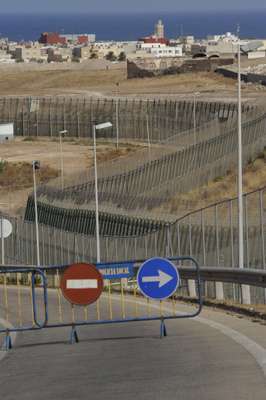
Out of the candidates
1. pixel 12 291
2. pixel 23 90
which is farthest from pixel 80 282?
pixel 23 90

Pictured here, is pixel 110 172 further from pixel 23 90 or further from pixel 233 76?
pixel 23 90

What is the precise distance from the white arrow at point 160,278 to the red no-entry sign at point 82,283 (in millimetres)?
555

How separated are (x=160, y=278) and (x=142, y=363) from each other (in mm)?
2310

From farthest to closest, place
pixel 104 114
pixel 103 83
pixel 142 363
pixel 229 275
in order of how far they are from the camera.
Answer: pixel 103 83 → pixel 104 114 → pixel 229 275 → pixel 142 363

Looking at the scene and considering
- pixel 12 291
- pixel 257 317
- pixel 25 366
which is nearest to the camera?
pixel 25 366

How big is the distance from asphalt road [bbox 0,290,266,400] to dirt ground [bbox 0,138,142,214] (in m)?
37.0

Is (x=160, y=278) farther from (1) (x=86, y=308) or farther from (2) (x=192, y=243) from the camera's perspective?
(2) (x=192, y=243)

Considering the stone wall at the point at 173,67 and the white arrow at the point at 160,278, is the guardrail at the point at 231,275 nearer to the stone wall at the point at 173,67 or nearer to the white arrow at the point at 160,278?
the white arrow at the point at 160,278

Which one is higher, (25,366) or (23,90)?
(25,366)

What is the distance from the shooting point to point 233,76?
122500 mm

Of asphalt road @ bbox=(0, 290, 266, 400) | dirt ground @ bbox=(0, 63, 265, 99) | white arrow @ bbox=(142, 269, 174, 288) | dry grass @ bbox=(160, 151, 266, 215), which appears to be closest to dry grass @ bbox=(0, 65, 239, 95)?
dirt ground @ bbox=(0, 63, 265, 99)

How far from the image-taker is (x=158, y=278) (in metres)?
15.8

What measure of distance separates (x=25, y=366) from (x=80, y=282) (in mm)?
1967

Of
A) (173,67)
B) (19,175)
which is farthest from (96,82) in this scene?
(19,175)
